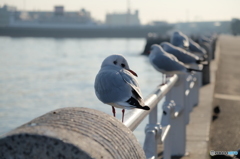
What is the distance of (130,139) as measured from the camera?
4.04ft

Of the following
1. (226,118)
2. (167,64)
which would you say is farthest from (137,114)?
(226,118)

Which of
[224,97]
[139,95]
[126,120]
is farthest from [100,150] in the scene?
[224,97]

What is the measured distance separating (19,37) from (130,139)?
9679cm

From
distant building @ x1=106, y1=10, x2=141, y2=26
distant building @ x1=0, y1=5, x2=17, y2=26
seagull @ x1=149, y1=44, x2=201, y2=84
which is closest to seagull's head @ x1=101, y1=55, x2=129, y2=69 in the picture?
seagull @ x1=149, y1=44, x2=201, y2=84

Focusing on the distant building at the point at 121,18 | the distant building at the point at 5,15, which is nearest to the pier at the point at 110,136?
the distant building at the point at 5,15

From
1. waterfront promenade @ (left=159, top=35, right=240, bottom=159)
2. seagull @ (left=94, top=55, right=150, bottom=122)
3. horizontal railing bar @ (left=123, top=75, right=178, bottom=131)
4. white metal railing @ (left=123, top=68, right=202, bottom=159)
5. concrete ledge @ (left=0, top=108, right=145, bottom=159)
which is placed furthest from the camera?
waterfront promenade @ (left=159, top=35, right=240, bottom=159)

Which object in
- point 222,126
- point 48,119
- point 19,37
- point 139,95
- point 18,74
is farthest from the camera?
point 19,37

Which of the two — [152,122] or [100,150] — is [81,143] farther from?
[152,122]

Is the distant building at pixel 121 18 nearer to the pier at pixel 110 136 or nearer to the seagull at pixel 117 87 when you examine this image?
the pier at pixel 110 136

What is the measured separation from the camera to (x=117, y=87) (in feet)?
7.64

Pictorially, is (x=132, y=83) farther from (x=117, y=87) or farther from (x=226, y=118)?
(x=226, y=118)

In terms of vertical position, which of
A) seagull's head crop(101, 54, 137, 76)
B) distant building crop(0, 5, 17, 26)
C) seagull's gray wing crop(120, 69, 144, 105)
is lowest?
distant building crop(0, 5, 17, 26)

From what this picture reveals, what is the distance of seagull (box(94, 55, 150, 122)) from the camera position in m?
2.29

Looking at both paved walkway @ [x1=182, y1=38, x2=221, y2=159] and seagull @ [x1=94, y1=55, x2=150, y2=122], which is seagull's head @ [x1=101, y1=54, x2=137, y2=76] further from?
paved walkway @ [x1=182, y1=38, x2=221, y2=159]
